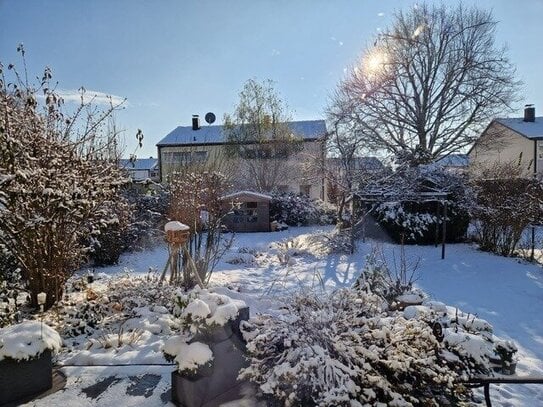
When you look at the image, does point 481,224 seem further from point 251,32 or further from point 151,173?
point 151,173

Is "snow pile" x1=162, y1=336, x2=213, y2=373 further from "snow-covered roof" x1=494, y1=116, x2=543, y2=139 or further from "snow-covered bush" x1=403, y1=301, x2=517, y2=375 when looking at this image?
"snow-covered roof" x1=494, y1=116, x2=543, y2=139

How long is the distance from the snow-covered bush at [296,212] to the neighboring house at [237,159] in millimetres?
1847

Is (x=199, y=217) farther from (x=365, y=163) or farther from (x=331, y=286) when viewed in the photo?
(x=365, y=163)

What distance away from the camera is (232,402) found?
2.80 meters

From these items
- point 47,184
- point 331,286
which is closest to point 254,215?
point 331,286

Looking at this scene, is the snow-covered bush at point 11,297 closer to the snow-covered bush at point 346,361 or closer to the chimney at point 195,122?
the snow-covered bush at point 346,361

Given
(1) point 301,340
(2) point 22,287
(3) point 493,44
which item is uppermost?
(3) point 493,44

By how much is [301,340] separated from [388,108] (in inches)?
657

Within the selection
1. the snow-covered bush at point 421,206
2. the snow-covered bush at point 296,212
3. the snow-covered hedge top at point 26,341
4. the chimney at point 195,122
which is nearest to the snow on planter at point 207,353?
the snow-covered hedge top at point 26,341

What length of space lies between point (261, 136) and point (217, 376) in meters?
19.9

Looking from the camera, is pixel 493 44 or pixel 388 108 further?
pixel 388 108

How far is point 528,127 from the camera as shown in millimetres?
23703

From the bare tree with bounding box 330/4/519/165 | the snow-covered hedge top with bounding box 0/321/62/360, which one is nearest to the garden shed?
the bare tree with bounding box 330/4/519/165

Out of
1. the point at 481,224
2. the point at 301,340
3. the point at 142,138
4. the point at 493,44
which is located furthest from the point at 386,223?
the point at 493,44
